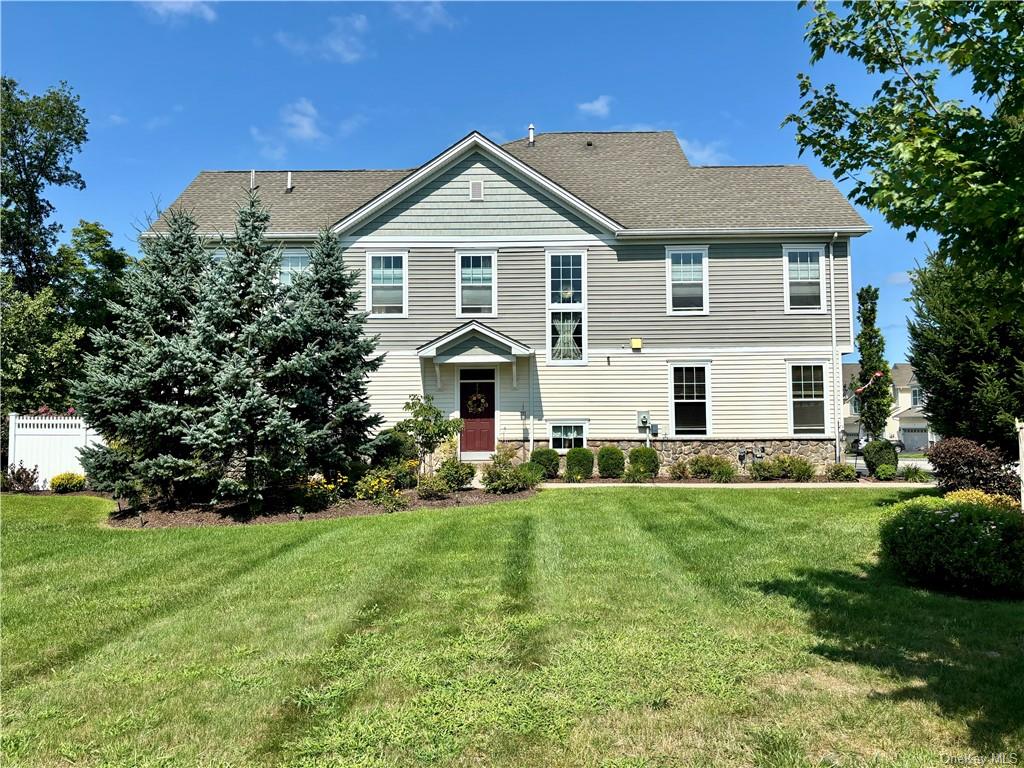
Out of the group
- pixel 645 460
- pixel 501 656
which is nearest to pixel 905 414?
pixel 645 460

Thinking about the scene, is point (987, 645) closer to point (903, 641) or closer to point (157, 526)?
point (903, 641)

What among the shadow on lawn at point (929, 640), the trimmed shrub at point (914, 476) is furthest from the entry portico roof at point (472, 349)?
the shadow on lawn at point (929, 640)

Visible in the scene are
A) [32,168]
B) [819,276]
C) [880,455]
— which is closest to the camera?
[880,455]

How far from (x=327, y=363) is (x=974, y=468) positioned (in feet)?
36.6

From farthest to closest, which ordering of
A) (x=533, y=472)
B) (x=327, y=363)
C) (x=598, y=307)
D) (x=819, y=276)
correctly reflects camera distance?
(x=598, y=307) → (x=819, y=276) → (x=533, y=472) → (x=327, y=363)

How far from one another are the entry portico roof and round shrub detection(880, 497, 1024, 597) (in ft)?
38.2

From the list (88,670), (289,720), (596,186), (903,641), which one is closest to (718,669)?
(903,641)

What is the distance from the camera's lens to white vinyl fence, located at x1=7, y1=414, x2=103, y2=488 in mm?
14992

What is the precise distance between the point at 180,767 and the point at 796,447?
17.3 meters

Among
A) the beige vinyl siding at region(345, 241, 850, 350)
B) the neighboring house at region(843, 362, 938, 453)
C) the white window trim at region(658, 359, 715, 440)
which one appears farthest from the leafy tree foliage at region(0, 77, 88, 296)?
the neighboring house at region(843, 362, 938, 453)

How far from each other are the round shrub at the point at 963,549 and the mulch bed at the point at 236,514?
7.21 m

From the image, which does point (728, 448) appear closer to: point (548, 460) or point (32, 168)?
point (548, 460)

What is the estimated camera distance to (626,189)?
19.9 metres

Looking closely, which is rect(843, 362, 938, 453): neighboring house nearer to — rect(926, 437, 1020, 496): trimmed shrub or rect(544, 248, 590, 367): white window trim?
rect(544, 248, 590, 367): white window trim
